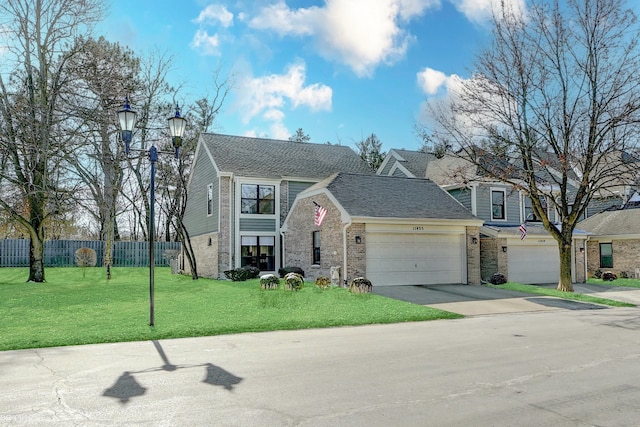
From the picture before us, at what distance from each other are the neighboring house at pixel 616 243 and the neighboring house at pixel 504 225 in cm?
263

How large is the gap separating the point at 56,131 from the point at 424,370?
18458 mm

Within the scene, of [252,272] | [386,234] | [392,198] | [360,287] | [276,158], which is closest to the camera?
[360,287]

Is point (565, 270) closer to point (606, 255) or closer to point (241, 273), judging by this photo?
point (606, 255)

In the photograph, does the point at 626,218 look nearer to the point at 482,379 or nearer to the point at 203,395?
the point at 482,379

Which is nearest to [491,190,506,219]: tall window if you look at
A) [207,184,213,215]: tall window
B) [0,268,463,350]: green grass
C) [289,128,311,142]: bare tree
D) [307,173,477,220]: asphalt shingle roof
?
[307,173,477,220]: asphalt shingle roof

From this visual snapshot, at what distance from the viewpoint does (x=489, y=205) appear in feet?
80.5

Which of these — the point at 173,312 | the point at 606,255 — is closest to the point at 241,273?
the point at 173,312

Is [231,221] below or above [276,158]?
below

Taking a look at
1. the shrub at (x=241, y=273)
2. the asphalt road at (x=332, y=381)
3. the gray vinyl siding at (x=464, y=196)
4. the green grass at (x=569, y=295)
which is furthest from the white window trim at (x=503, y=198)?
the asphalt road at (x=332, y=381)

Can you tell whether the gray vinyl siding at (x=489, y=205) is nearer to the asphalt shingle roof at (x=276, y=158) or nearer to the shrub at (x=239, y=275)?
the asphalt shingle roof at (x=276, y=158)

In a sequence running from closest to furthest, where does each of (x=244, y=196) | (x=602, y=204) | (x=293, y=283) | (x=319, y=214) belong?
(x=293, y=283) → (x=319, y=214) → (x=244, y=196) → (x=602, y=204)

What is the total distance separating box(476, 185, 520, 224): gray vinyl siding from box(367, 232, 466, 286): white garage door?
4230 millimetres

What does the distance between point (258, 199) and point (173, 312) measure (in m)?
12.5

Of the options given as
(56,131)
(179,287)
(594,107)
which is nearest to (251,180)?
(179,287)
